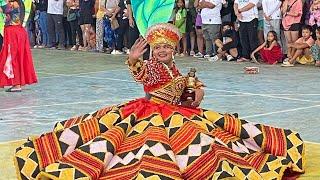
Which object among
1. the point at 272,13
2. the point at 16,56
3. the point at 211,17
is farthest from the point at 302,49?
the point at 16,56

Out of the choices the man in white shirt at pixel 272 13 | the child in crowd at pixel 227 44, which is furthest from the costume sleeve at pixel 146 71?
the child in crowd at pixel 227 44

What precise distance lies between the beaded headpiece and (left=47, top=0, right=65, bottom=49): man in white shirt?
12544mm

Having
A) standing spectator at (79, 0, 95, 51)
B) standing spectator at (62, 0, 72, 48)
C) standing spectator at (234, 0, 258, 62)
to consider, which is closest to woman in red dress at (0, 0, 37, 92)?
standing spectator at (234, 0, 258, 62)

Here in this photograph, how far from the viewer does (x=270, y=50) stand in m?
13.4

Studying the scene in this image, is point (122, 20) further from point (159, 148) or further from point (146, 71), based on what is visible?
point (159, 148)

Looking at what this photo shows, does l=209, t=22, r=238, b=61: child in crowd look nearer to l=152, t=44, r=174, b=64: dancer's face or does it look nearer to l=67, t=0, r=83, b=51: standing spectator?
l=67, t=0, r=83, b=51: standing spectator

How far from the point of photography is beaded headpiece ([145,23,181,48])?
5.34 meters

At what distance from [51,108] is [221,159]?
4.37 m

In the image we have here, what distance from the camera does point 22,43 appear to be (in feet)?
33.7

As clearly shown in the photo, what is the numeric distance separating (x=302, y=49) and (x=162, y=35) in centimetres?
804

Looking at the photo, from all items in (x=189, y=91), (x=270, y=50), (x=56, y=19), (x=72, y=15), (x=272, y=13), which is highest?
(x=272, y=13)

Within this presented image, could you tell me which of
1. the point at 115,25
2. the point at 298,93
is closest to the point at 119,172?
the point at 298,93

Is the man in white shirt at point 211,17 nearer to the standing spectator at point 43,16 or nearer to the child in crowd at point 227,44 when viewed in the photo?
the child in crowd at point 227,44

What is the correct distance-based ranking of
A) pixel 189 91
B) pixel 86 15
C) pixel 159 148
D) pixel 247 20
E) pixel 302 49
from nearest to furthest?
pixel 159 148 < pixel 189 91 < pixel 302 49 < pixel 247 20 < pixel 86 15
